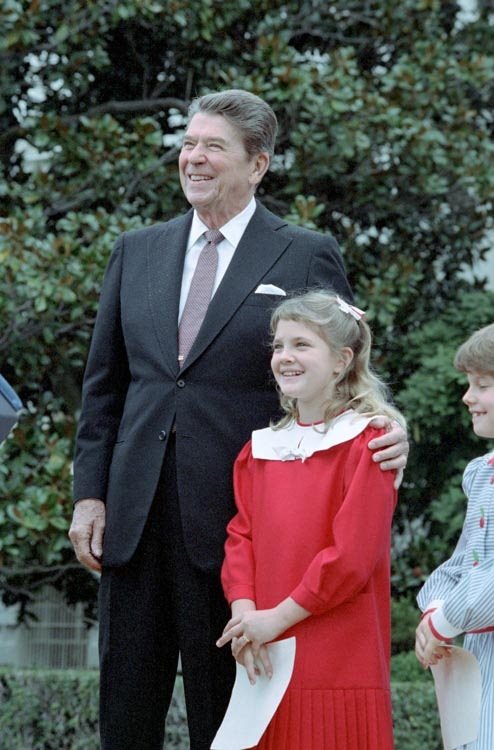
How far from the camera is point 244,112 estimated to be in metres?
3.36

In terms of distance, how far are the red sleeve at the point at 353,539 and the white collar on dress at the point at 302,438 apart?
0.14 ft

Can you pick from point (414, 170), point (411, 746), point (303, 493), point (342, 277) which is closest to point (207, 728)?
point (303, 493)

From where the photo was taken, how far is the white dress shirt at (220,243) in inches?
132

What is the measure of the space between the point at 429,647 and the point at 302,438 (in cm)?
54

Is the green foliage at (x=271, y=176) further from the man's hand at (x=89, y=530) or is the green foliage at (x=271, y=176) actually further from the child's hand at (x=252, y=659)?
the child's hand at (x=252, y=659)

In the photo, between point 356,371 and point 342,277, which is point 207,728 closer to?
point 356,371

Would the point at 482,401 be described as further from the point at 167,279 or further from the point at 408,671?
the point at 408,671

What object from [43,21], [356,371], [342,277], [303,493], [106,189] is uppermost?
[43,21]

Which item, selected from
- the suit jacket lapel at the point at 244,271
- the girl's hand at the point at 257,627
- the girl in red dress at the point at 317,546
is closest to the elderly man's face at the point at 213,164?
the suit jacket lapel at the point at 244,271

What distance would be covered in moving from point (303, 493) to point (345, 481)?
99 millimetres

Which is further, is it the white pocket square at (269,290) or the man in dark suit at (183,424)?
the white pocket square at (269,290)

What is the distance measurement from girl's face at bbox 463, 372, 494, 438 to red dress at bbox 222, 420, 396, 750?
0.74 ft

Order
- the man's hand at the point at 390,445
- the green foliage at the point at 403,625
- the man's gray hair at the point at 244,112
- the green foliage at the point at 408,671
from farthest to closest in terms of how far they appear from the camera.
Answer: the green foliage at the point at 403,625 < the green foliage at the point at 408,671 < the man's gray hair at the point at 244,112 < the man's hand at the point at 390,445

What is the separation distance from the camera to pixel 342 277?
3.42 meters
